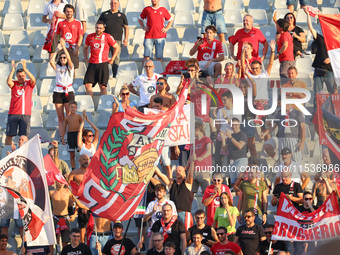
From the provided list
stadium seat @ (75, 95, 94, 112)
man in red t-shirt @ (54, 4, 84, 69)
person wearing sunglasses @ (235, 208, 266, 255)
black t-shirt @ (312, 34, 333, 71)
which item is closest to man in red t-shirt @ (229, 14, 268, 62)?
black t-shirt @ (312, 34, 333, 71)

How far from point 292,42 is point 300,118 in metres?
2.00

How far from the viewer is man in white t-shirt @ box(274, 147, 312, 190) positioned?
827 cm

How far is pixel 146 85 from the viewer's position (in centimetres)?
965

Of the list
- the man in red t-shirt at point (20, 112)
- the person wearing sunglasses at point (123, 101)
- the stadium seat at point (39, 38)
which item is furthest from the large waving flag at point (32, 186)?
the stadium seat at point (39, 38)

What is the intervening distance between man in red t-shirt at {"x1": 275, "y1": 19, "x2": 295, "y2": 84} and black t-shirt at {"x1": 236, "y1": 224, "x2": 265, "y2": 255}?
10.1 ft

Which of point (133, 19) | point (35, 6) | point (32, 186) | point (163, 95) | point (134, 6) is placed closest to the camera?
point (32, 186)

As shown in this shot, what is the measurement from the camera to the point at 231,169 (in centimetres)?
850

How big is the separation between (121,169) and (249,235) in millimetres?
1827

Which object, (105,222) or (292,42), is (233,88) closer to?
(292,42)

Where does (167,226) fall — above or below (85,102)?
below

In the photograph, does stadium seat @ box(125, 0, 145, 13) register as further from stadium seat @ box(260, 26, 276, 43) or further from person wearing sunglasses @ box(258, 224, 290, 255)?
person wearing sunglasses @ box(258, 224, 290, 255)

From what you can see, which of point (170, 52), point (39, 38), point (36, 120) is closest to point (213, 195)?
point (36, 120)

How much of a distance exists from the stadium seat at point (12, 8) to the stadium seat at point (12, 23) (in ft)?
0.95

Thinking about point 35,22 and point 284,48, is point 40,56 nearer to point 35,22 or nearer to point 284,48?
point 35,22
